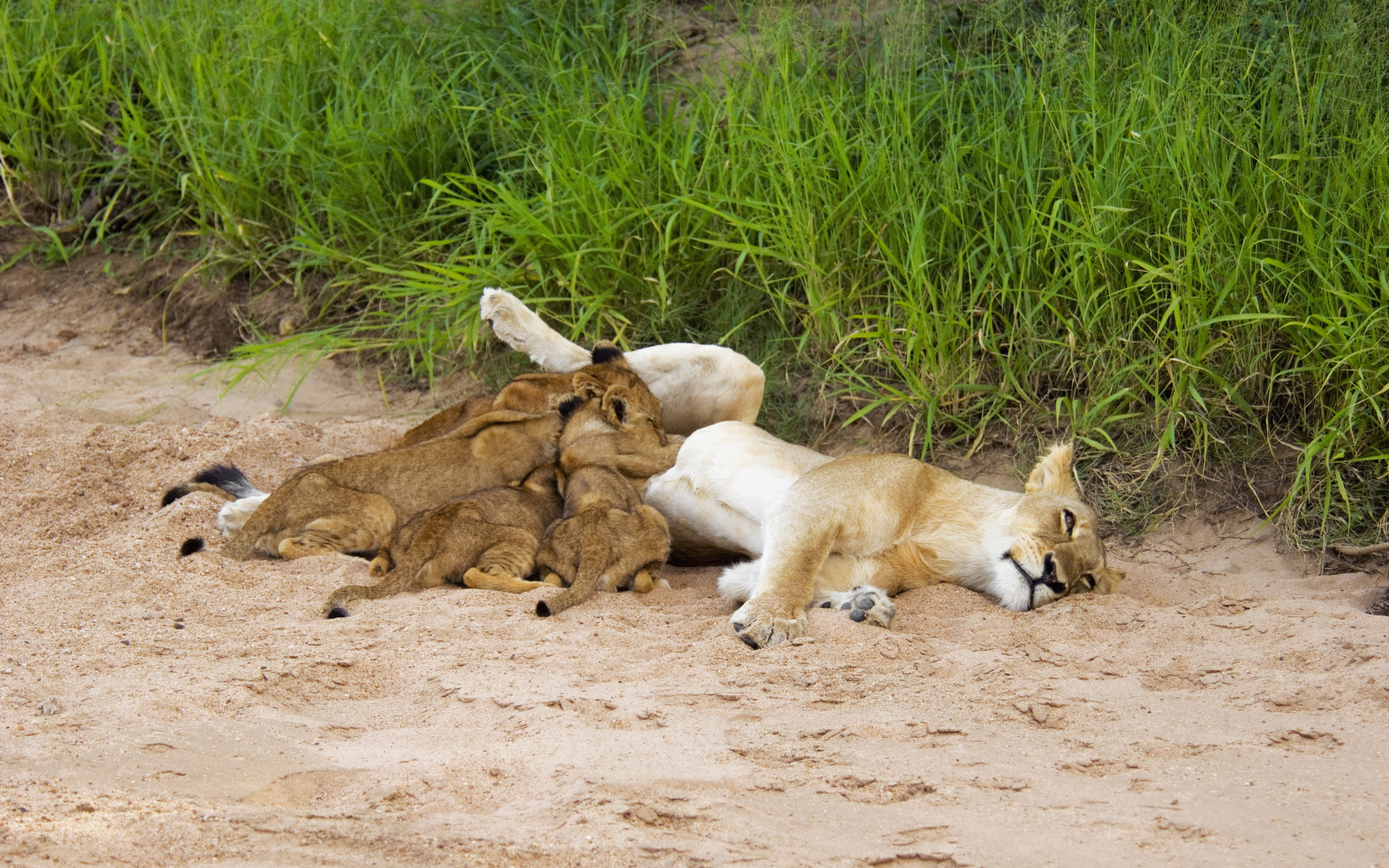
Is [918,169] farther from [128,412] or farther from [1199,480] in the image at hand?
[128,412]

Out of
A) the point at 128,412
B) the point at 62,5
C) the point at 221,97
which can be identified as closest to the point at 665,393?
the point at 128,412

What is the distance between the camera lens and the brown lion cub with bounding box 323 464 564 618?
161 inches

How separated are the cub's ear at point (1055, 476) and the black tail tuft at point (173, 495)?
10.7 ft

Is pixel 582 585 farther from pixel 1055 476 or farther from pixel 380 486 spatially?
pixel 1055 476

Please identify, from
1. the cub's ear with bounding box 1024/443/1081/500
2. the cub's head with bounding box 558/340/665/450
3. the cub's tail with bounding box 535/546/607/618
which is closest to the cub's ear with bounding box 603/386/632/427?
the cub's head with bounding box 558/340/665/450

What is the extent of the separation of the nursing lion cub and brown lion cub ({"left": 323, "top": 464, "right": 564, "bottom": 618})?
0.72 metres

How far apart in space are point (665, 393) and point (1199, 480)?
225 centimetres

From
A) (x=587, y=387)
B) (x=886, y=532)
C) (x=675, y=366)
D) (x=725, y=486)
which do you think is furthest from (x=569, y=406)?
(x=886, y=532)

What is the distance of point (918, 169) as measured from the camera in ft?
18.1

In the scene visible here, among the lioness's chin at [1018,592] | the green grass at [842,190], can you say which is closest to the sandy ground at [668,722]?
the lioness's chin at [1018,592]

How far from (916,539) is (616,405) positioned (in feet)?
4.63

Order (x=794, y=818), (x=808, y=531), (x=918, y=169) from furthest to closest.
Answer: (x=918, y=169) < (x=808, y=531) < (x=794, y=818)

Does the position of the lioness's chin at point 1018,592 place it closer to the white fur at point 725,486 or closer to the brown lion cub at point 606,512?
the white fur at point 725,486

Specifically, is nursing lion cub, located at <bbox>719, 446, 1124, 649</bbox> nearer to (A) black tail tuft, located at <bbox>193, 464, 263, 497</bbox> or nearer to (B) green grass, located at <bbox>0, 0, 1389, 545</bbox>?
(B) green grass, located at <bbox>0, 0, 1389, 545</bbox>
